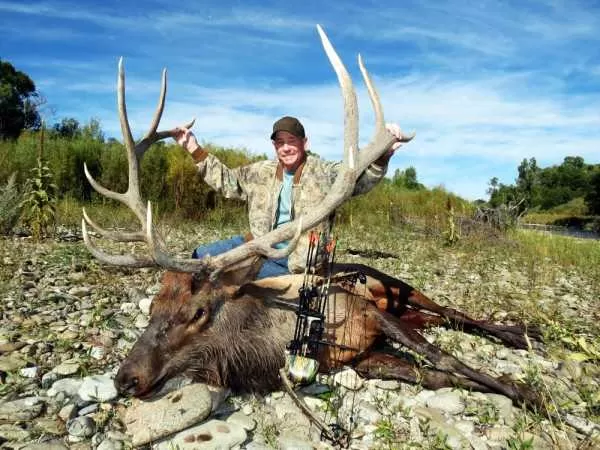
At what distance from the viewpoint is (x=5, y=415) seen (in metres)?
2.90

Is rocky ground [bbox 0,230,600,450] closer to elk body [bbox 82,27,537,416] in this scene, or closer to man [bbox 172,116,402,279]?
elk body [bbox 82,27,537,416]

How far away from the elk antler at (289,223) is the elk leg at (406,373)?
1113 millimetres

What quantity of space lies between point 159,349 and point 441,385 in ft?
6.47

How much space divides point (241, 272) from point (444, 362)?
159cm

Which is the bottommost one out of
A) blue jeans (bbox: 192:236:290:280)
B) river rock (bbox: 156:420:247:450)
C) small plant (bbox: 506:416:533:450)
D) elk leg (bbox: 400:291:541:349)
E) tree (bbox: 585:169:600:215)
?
river rock (bbox: 156:420:247:450)

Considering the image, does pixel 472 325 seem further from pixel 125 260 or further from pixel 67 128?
pixel 67 128

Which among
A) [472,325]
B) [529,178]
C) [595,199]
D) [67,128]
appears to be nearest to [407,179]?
[67,128]

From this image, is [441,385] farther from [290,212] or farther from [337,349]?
[290,212]

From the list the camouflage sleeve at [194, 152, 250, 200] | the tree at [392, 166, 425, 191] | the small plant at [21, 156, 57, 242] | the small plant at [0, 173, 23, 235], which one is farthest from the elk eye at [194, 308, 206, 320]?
the tree at [392, 166, 425, 191]

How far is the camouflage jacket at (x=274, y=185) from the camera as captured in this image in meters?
4.34

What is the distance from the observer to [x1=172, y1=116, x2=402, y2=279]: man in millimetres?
4473

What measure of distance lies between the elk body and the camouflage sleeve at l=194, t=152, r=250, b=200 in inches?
29.9

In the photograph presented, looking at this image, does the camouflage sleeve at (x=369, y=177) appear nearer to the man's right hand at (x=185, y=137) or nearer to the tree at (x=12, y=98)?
the man's right hand at (x=185, y=137)

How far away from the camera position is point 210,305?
3.29 meters
